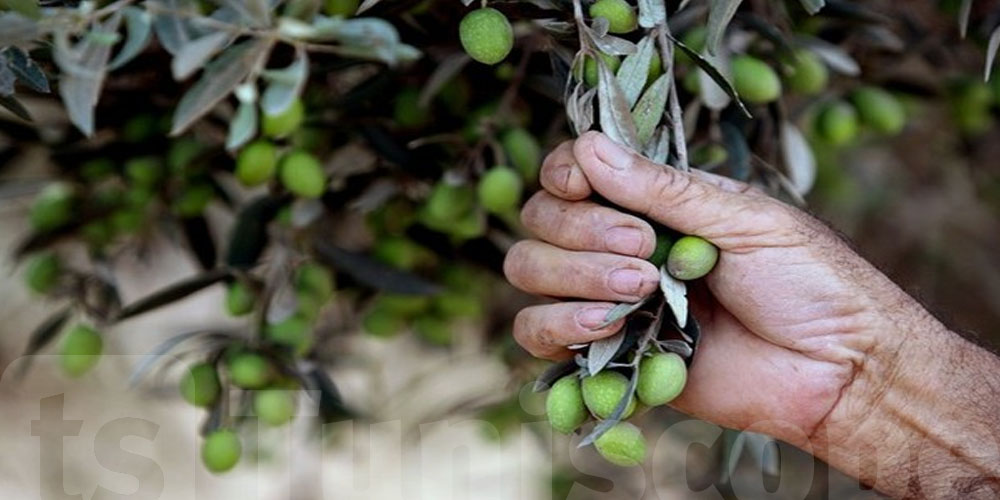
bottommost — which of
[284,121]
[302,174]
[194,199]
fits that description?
[194,199]

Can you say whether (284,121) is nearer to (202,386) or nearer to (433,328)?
(202,386)

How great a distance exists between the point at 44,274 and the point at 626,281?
1005 millimetres

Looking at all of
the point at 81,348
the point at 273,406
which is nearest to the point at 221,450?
the point at 273,406

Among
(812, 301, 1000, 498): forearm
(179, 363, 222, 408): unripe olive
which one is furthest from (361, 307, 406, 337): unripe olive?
(812, 301, 1000, 498): forearm

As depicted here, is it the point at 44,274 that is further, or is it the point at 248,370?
the point at 44,274

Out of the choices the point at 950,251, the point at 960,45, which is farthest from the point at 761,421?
the point at 950,251

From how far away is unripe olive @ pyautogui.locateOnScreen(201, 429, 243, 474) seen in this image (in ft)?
4.81

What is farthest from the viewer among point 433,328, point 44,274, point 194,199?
point 433,328

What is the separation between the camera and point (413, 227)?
1.65m

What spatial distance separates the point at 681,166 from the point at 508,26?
19 cm

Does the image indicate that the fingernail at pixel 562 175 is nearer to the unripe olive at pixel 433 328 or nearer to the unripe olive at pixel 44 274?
the unripe olive at pixel 433 328

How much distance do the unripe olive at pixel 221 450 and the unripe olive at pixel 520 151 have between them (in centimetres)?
45

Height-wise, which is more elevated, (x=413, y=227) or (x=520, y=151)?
(x=520, y=151)

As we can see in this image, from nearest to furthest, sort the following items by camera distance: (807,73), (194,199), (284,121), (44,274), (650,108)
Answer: (650,108)
(284,121)
(807,73)
(194,199)
(44,274)
